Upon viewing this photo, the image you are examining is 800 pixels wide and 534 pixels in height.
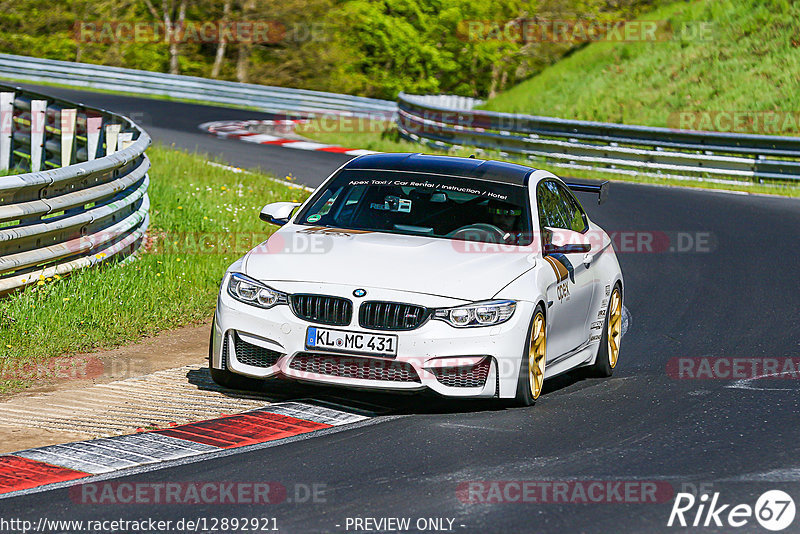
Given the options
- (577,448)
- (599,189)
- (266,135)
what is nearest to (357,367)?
(577,448)

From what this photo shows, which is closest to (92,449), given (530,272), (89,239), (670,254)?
(530,272)

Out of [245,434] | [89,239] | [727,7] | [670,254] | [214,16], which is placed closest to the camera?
[245,434]

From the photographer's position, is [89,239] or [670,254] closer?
[89,239]

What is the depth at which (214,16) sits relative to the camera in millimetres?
57000

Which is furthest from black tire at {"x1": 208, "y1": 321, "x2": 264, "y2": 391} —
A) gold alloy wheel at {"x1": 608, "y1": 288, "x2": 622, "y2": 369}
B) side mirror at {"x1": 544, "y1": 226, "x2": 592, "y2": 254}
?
gold alloy wheel at {"x1": 608, "y1": 288, "x2": 622, "y2": 369}

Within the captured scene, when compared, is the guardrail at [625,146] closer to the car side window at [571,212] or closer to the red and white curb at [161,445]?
the car side window at [571,212]

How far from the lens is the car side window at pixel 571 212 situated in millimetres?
9625

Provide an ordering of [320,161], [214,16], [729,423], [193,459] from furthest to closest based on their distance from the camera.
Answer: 1. [214,16]
2. [320,161]
3. [729,423]
4. [193,459]

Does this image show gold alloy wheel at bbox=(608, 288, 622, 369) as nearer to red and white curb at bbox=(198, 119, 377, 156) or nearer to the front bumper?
the front bumper

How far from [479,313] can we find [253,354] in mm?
1419

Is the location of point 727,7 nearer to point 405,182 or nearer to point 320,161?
point 320,161

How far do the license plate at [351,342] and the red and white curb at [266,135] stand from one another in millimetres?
17773

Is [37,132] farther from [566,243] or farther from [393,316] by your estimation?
[393,316]

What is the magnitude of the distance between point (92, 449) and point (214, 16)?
52334mm
